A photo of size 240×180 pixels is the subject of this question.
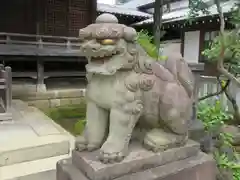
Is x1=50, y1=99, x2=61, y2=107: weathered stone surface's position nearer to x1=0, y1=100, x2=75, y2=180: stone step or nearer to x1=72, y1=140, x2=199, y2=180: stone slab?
x1=0, y1=100, x2=75, y2=180: stone step

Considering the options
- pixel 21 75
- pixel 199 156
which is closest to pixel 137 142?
pixel 199 156

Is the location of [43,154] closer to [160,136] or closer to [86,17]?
[160,136]

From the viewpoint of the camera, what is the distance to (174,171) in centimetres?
155

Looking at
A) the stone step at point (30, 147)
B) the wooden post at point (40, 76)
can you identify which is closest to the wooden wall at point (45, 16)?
the wooden post at point (40, 76)

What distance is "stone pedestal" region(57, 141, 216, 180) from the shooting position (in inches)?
55.4

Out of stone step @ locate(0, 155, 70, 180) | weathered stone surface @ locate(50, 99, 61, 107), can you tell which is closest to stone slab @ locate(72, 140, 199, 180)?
stone step @ locate(0, 155, 70, 180)

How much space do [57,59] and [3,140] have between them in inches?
167

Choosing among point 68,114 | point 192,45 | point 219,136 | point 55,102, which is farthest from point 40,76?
point 192,45

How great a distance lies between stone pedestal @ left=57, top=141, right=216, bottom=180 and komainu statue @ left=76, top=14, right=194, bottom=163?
0.05 metres

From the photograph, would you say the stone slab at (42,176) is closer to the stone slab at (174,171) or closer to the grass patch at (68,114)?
the stone slab at (174,171)

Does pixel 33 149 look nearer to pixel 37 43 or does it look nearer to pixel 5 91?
pixel 5 91

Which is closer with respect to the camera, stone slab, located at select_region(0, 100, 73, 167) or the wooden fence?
stone slab, located at select_region(0, 100, 73, 167)

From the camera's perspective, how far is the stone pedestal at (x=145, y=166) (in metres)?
1.41

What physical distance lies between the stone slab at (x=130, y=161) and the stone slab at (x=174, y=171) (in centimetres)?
3
